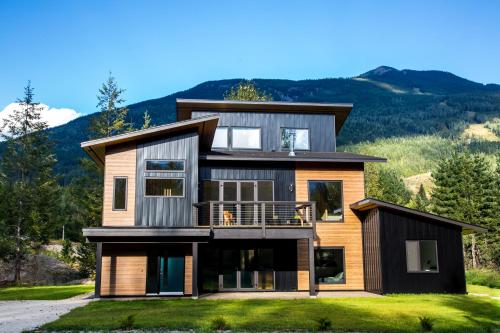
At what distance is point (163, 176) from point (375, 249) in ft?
26.4

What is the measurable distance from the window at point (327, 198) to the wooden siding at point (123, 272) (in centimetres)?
680

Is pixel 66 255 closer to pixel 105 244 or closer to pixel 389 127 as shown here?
pixel 105 244

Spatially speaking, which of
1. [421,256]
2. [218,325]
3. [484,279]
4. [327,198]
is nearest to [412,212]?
[421,256]

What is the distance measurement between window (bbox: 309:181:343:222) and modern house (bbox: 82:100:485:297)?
0.04 metres

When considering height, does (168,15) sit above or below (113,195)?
above

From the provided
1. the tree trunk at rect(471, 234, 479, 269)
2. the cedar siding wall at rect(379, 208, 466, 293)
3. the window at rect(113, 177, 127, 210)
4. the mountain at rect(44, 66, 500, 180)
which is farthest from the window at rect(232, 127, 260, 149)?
the mountain at rect(44, 66, 500, 180)

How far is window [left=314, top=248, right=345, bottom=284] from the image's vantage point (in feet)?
63.3

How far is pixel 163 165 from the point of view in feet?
58.9

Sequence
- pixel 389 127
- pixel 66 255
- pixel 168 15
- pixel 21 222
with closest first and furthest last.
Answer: pixel 168 15
pixel 21 222
pixel 66 255
pixel 389 127

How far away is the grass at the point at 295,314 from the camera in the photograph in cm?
1098

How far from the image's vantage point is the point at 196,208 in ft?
58.6

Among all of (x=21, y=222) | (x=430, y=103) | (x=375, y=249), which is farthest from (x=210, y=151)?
(x=430, y=103)

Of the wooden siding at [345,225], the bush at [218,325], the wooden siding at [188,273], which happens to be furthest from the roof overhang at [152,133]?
the bush at [218,325]

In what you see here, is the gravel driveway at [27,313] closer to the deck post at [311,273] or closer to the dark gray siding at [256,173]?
the dark gray siding at [256,173]
